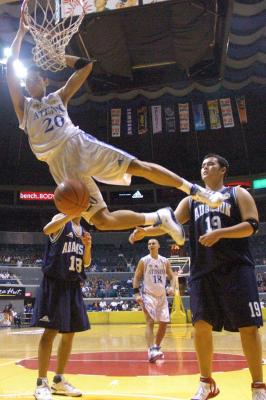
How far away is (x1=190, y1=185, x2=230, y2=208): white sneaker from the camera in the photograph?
4.02m

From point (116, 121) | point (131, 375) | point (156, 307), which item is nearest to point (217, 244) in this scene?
point (131, 375)

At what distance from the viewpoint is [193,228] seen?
4.39 meters

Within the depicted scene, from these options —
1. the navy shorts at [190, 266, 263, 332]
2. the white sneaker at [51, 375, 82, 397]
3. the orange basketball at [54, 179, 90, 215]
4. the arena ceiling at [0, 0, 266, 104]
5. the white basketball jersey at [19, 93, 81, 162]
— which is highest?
the arena ceiling at [0, 0, 266, 104]

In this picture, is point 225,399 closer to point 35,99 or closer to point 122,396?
point 122,396

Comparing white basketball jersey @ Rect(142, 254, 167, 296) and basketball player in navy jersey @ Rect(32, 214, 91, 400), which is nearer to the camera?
basketball player in navy jersey @ Rect(32, 214, 91, 400)

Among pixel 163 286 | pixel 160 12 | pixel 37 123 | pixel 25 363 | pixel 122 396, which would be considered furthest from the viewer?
pixel 160 12

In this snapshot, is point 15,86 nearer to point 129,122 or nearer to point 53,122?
point 53,122

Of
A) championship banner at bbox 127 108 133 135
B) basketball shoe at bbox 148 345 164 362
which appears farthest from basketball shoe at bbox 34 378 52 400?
championship banner at bbox 127 108 133 135

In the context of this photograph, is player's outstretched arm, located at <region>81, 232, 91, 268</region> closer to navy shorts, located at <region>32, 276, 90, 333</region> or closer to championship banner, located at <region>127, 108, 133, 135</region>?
navy shorts, located at <region>32, 276, 90, 333</region>

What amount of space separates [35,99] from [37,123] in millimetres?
354

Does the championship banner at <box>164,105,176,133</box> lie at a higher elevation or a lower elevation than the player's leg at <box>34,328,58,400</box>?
higher

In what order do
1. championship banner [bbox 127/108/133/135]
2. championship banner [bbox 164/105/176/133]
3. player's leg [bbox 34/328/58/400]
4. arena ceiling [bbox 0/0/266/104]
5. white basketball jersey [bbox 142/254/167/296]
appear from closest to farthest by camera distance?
1. player's leg [bbox 34/328/58/400]
2. white basketball jersey [bbox 142/254/167/296]
3. arena ceiling [bbox 0/0/266/104]
4. championship banner [bbox 164/105/176/133]
5. championship banner [bbox 127/108/133/135]

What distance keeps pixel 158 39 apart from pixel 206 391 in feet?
50.2

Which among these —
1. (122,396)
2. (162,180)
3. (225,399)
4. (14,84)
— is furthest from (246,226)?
(14,84)
